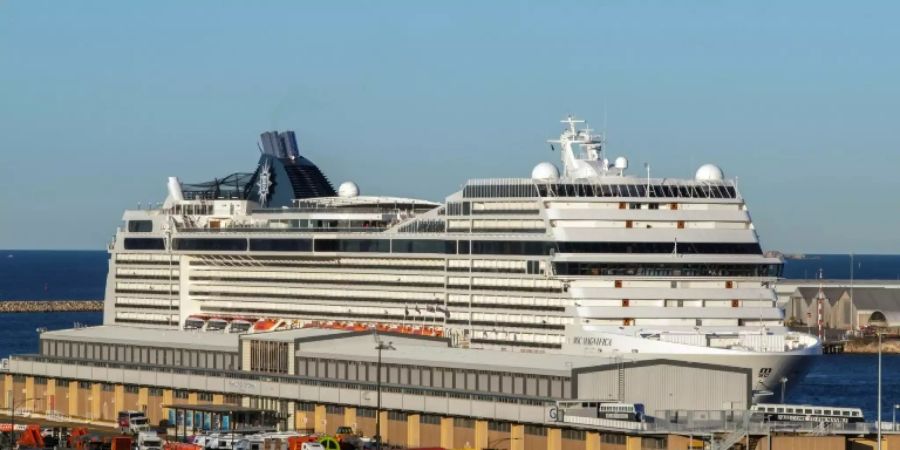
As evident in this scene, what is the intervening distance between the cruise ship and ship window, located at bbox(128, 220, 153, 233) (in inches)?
94.6

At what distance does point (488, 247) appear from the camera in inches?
4540

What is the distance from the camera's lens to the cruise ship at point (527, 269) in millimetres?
108750

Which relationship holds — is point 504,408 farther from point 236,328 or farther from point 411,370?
point 236,328

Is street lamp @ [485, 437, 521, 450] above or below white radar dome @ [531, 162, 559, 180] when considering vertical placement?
below

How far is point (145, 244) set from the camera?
454 ft

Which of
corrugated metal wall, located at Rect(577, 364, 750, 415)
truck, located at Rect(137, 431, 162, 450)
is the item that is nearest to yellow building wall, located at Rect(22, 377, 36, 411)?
truck, located at Rect(137, 431, 162, 450)

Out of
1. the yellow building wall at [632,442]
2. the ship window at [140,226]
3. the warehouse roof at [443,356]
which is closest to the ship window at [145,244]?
the ship window at [140,226]

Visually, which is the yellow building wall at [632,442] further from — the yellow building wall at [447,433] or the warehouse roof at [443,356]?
the yellow building wall at [447,433]

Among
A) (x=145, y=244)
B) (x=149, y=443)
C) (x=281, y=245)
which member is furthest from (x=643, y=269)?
(x=145, y=244)

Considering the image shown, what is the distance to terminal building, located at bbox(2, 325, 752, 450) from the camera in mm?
97812

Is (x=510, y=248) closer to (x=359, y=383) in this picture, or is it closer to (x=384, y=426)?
(x=359, y=383)

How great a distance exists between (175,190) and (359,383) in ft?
114

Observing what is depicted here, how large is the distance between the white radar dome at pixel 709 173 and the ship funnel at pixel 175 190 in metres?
38.5

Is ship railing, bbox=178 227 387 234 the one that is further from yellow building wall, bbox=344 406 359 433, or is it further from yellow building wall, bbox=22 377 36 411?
yellow building wall, bbox=344 406 359 433
